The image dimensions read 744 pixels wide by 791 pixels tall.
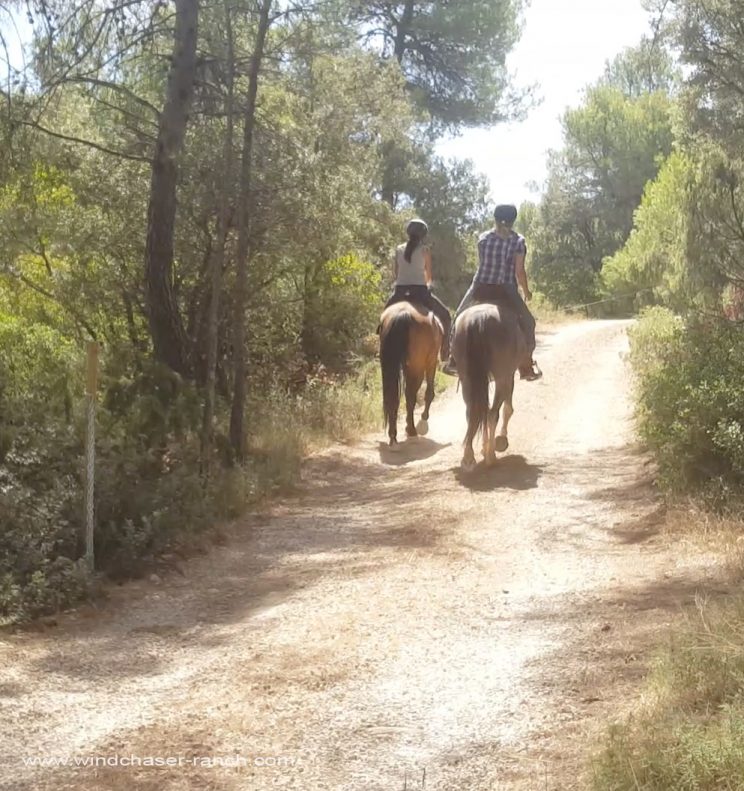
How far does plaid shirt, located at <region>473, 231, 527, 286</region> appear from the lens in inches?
508

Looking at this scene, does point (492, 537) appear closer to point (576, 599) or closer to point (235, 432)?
point (576, 599)

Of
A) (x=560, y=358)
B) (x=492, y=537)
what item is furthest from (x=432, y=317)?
(x=560, y=358)

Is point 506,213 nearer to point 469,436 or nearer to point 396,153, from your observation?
point 469,436

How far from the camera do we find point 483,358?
12.1 metres

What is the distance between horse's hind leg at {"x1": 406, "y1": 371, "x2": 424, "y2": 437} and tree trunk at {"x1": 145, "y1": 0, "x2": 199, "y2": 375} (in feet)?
11.0

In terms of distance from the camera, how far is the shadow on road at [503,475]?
11508 millimetres

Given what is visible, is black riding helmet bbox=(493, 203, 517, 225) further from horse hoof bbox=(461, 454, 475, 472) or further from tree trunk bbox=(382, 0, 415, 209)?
tree trunk bbox=(382, 0, 415, 209)

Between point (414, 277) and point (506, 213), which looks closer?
point (506, 213)

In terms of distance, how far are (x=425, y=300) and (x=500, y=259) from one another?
2.50 meters

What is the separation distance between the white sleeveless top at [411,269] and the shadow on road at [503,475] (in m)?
3.57

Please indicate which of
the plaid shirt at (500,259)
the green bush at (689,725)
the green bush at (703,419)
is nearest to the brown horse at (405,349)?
the plaid shirt at (500,259)

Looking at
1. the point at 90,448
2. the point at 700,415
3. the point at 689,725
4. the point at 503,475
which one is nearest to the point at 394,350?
the point at 503,475

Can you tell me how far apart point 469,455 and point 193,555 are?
154 inches

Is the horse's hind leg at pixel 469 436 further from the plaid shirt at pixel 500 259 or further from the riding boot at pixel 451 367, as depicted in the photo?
the plaid shirt at pixel 500 259
